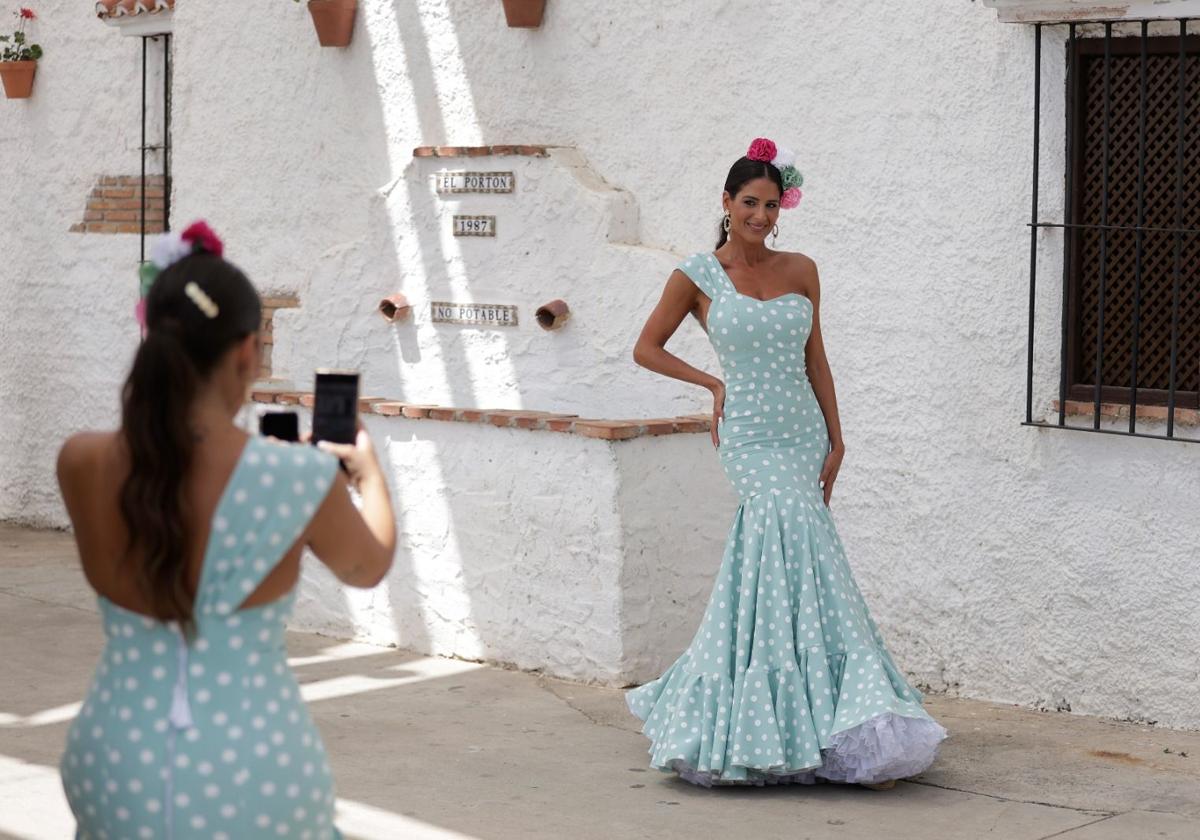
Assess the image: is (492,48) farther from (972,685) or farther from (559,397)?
(972,685)

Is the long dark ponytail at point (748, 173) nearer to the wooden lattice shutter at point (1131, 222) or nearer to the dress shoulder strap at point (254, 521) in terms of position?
the wooden lattice shutter at point (1131, 222)

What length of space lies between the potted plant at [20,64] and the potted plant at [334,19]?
2.67 meters

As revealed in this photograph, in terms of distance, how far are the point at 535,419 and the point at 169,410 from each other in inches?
169

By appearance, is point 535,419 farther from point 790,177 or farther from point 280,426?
point 280,426

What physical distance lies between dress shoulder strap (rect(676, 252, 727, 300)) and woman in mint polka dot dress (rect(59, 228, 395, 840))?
9.86 ft

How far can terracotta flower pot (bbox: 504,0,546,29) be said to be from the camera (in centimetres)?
813

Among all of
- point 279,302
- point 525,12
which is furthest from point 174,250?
point 279,302

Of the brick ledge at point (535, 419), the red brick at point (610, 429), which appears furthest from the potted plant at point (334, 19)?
the red brick at point (610, 429)

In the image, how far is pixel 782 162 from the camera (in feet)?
19.1

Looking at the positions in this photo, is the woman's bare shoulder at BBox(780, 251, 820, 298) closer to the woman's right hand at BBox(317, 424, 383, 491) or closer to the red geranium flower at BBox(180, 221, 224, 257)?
the woman's right hand at BBox(317, 424, 383, 491)

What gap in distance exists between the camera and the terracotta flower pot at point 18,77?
10.9 m

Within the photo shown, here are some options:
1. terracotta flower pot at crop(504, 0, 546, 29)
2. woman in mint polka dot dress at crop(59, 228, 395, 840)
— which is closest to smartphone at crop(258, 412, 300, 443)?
woman in mint polka dot dress at crop(59, 228, 395, 840)

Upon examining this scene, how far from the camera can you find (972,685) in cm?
688

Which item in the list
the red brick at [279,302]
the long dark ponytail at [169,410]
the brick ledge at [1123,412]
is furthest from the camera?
the red brick at [279,302]
